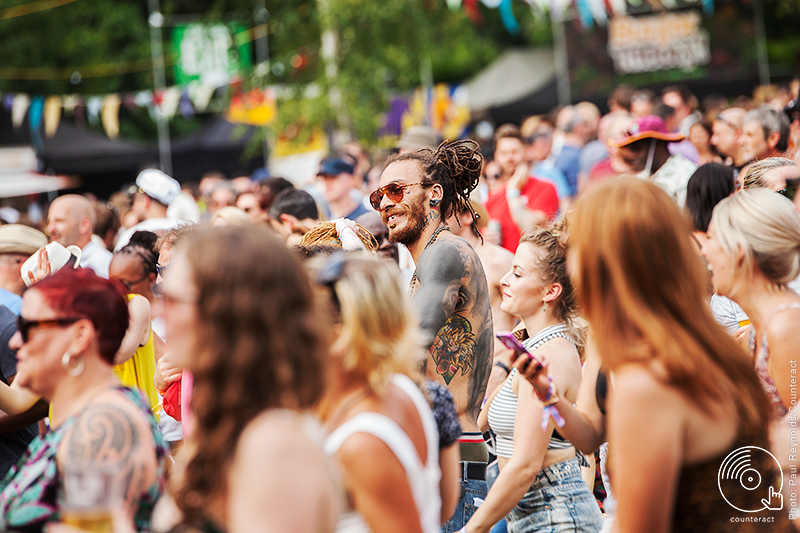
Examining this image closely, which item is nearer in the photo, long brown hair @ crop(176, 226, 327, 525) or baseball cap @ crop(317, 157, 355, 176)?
long brown hair @ crop(176, 226, 327, 525)

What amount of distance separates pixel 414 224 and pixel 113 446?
2038 millimetres

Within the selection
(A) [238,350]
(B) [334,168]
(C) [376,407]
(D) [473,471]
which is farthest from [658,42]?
(A) [238,350]

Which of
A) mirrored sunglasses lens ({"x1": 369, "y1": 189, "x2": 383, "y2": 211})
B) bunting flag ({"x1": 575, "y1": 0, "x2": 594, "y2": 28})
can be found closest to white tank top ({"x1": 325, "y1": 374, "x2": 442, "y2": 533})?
mirrored sunglasses lens ({"x1": 369, "y1": 189, "x2": 383, "y2": 211})

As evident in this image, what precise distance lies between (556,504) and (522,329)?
0.92 metres

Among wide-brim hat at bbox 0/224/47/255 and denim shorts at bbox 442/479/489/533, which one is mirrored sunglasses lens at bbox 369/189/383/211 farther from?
wide-brim hat at bbox 0/224/47/255

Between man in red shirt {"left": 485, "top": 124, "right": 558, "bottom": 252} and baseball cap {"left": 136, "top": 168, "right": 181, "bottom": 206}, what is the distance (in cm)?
319

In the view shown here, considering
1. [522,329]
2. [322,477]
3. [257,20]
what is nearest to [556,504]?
[522,329]

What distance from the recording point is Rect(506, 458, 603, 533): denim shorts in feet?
11.1

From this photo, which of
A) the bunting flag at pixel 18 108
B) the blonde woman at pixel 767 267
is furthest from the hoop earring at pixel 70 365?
the bunting flag at pixel 18 108

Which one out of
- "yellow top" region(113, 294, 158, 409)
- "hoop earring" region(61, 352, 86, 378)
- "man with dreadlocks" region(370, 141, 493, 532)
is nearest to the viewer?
"hoop earring" region(61, 352, 86, 378)

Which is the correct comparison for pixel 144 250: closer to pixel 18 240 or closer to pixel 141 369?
pixel 141 369

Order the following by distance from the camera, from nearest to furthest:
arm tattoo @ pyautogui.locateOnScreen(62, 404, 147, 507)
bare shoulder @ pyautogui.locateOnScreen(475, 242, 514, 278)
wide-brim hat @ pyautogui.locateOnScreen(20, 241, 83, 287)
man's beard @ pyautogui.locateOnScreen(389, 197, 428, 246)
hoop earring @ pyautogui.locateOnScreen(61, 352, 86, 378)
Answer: arm tattoo @ pyautogui.locateOnScreen(62, 404, 147, 507) < hoop earring @ pyautogui.locateOnScreen(61, 352, 86, 378) < man's beard @ pyautogui.locateOnScreen(389, 197, 428, 246) < wide-brim hat @ pyautogui.locateOnScreen(20, 241, 83, 287) < bare shoulder @ pyautogui.locateOnScreen(475, 242, 514, 278)

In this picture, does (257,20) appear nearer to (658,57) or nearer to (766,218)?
(658,57)

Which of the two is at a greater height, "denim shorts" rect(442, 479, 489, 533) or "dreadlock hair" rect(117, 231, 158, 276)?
"dreadlock hair" rect(117, 231, 158, 276)
